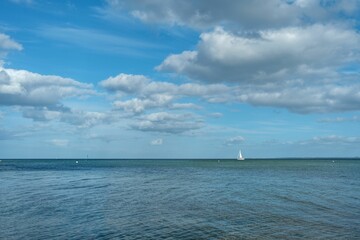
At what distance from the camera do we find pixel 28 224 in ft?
102

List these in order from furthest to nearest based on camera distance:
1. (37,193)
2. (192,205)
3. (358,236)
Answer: (37,193)
(192,205)
(358,236)

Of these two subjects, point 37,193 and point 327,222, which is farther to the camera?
point 37,193

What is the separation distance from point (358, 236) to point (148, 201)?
83.1ft

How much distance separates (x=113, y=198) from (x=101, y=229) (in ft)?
64.1

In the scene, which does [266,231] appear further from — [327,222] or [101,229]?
[101,229]

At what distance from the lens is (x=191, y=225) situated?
30750 millimetres

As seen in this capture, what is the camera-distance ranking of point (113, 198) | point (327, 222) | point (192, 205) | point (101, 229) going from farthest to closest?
point (113, 198), point (192, 205), point (327, 222), point (101, 229)

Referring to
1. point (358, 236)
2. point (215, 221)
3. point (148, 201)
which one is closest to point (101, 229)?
point (215, 221)

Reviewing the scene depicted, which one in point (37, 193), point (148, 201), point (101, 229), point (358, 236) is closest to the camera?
point (358, 236)

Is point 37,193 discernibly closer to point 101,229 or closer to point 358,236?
point 101,229

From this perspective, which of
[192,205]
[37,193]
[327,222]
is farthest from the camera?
[37,193]

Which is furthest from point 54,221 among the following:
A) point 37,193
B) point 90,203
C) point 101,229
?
point 37,193

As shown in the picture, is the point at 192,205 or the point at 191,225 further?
the point at 192,205

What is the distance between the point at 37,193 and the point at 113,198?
42.7 ft
